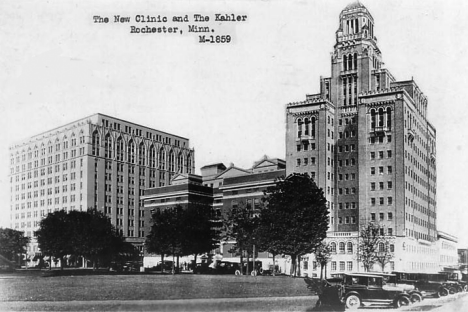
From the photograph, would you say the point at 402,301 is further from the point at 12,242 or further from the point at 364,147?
the point at 12,242

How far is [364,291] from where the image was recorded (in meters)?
34.8

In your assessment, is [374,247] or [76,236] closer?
[374,247]

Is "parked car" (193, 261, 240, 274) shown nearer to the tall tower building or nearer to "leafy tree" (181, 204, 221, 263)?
"leafy tree" (181, 204, 221, 263)

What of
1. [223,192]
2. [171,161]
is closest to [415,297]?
[223,192]

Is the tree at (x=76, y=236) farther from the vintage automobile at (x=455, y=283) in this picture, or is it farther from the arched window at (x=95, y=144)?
the vintage automobile at (x=455, y=283)

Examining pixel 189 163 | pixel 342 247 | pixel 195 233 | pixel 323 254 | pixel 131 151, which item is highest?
pixel 131 151

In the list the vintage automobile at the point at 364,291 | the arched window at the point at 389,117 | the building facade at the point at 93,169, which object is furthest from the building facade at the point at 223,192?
the vintage automobile at the point at 364,291

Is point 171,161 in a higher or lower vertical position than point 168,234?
higher

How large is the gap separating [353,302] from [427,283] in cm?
1067

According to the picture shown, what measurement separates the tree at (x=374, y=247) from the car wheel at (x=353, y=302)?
51.9 metres

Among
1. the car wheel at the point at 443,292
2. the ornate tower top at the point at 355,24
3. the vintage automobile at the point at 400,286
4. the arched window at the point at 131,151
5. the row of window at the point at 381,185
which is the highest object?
the ornate tower top at the point at 355,24

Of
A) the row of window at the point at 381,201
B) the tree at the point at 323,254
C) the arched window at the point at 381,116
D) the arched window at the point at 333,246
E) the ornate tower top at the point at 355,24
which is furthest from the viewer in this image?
the ornate tower top at the point at 355,24

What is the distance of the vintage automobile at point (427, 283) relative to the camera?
41.7 meters

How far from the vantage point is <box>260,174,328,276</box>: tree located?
224 ft
